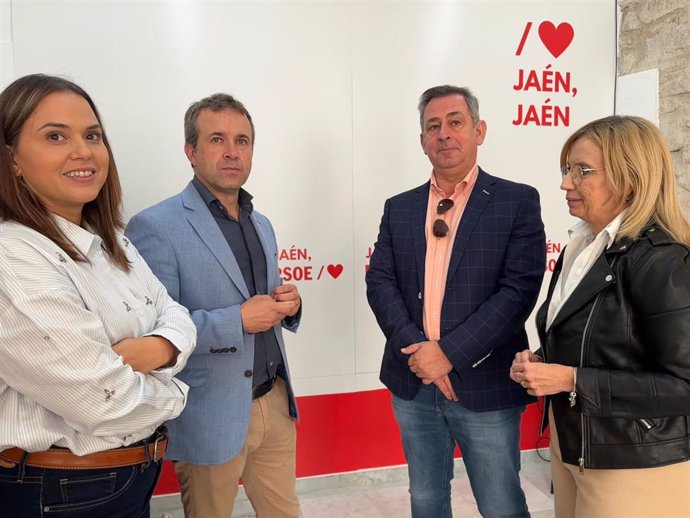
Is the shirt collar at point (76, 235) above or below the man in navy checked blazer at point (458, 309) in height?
above

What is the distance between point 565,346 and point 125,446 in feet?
3.66

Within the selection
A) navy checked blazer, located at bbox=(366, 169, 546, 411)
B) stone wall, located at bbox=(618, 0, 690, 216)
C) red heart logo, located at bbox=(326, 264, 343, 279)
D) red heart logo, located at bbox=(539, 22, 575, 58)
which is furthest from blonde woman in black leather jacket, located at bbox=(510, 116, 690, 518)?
red heart logo, located at bbox=(539, 22, 575, 58)

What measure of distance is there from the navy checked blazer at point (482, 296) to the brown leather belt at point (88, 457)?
949mm

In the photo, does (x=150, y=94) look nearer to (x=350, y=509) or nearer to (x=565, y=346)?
(x=565, y=346)

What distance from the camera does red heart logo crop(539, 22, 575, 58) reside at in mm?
2996

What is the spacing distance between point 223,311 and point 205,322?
0.07m

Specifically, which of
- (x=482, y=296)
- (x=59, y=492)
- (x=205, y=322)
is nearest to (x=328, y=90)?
(x=482, y=296)

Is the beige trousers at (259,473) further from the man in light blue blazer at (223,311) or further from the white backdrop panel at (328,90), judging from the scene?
the white backdrop panel at (328,90)

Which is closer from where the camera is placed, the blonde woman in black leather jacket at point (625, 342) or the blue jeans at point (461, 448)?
the blonde woman in black leather jacket at point (625, 342)

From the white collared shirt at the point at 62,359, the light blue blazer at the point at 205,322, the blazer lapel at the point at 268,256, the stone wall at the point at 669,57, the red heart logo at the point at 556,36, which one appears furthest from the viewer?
the red heart logo at the point at 556,36

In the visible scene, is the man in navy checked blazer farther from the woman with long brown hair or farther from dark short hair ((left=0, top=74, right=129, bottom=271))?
dark short hair ((left=0, top=74, right=129, bottom=271))

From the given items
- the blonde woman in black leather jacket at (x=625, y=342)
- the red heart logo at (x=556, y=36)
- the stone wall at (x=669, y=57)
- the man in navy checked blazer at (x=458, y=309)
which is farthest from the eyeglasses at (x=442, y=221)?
the red heart logo at (x=556, y=36)

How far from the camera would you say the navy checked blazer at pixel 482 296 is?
178cm

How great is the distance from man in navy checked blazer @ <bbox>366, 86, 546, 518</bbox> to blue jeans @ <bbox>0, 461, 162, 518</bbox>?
1.02 m
